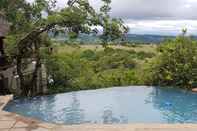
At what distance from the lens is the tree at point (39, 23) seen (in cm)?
1716

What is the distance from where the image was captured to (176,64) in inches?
784

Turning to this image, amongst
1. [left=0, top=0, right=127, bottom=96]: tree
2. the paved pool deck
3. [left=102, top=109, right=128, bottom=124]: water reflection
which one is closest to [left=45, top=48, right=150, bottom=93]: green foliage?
[left=0, top=0, right=127, bottom=96]: tree

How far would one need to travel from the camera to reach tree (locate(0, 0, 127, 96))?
1716 cm

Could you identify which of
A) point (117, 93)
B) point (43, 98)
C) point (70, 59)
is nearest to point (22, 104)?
point (43, 98)

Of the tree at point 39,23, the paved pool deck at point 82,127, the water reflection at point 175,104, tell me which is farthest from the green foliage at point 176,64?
the paved pool deck at point 82,127

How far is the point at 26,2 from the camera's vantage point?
18922 mm

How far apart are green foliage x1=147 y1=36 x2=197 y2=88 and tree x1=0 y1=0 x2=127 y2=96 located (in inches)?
152

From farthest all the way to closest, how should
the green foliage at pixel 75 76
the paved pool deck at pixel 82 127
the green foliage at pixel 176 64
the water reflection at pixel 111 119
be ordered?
the green foliage at pixel 75 76
the green foliage at pixel 176 64
the water reflection at pixel 111 119
the paved pool deck at pixel 82 127

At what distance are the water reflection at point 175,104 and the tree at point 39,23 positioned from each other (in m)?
3.47

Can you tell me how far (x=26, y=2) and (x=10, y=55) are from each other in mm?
2611

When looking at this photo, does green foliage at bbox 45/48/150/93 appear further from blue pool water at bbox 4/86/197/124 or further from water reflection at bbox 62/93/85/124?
water reflection at bbox 62/93/85/124

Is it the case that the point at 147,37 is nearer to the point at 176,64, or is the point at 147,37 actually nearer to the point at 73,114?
the point at 176,64

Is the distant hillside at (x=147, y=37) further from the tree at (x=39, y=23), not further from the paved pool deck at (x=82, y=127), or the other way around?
the paved pool deck at (x=82, y=127)

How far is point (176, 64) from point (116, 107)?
6058 millimetres
